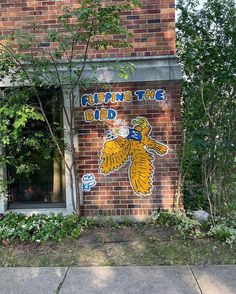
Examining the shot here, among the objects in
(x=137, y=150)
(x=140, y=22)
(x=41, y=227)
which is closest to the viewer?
(x=41, y=227)

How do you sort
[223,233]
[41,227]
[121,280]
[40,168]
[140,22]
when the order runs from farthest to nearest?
1. [40,168]
2. [140,22]
3. [41,227]
4. [223,233]
5. [121,280]

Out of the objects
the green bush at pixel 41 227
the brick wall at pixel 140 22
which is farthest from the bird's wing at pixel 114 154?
the brick wall at pixel 140 22

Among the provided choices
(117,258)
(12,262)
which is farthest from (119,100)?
(12,262)

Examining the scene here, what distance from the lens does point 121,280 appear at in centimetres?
386

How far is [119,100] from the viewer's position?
18.6 ft

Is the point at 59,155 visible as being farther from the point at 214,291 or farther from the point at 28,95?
the point at 214,291

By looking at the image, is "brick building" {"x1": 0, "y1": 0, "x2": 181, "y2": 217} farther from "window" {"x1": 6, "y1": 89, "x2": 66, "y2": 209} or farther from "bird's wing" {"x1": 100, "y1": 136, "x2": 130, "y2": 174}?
"window" {"x1": 6, "y1": 89, "x2": 66, "y2": 209}

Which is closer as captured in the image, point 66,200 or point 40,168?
point 66,200

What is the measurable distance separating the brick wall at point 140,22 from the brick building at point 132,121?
13 millimetres

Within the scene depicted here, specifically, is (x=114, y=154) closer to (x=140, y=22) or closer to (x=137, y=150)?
(x=137, y=150)

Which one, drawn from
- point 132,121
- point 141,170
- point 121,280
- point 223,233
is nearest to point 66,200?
point 141,170

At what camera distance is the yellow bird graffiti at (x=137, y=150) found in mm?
5676

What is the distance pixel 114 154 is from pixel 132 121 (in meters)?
0.59

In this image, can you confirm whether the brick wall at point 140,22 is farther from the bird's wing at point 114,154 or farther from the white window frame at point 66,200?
the bird's wing at point 114,154
